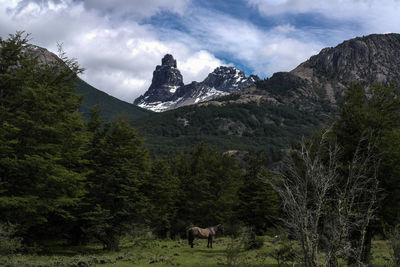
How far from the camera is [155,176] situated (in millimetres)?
41062

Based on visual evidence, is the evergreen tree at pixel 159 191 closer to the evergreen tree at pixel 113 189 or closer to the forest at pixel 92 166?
the forest at pixel 92 166

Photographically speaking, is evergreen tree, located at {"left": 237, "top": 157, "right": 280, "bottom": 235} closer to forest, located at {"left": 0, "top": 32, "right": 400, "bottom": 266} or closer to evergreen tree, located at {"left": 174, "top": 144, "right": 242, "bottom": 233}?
forest, located at {"left": 0, "top": 32, "right": 400, "bottom": 266}

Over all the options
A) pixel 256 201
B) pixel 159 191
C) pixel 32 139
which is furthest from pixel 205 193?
pixel 32 139

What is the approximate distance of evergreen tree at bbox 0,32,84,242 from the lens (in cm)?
2181

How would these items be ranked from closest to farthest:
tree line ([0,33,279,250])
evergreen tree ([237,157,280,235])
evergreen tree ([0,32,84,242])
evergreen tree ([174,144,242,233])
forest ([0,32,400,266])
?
forest ([0,32,400,266]) → evergreen tree ([0,32,84,242]) → tree line ([0,33,279,250]) → evergreen tree ([237,157,280,235]) → evergreen tree ([174,144,242,233])

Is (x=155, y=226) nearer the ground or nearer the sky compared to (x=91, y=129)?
nearer the ground

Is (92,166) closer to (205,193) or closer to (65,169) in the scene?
(65,169)

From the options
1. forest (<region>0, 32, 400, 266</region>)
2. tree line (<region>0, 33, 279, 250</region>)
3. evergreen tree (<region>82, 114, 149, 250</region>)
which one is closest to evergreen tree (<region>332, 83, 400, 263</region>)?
forest (<region>0, 32, 400, 266</region>)

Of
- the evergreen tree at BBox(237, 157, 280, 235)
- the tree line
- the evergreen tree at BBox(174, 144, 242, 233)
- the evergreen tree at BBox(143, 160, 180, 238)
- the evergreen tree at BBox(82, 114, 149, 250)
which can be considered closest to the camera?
the tree line

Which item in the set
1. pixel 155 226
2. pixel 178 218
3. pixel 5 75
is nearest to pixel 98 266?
pixel 5 75

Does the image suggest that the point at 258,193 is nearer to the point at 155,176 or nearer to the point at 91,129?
the point at 155,176

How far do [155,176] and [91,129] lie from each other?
9.78m

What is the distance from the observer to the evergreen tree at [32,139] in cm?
2181

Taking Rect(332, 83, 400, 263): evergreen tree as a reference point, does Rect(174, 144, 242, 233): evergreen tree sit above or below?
below
